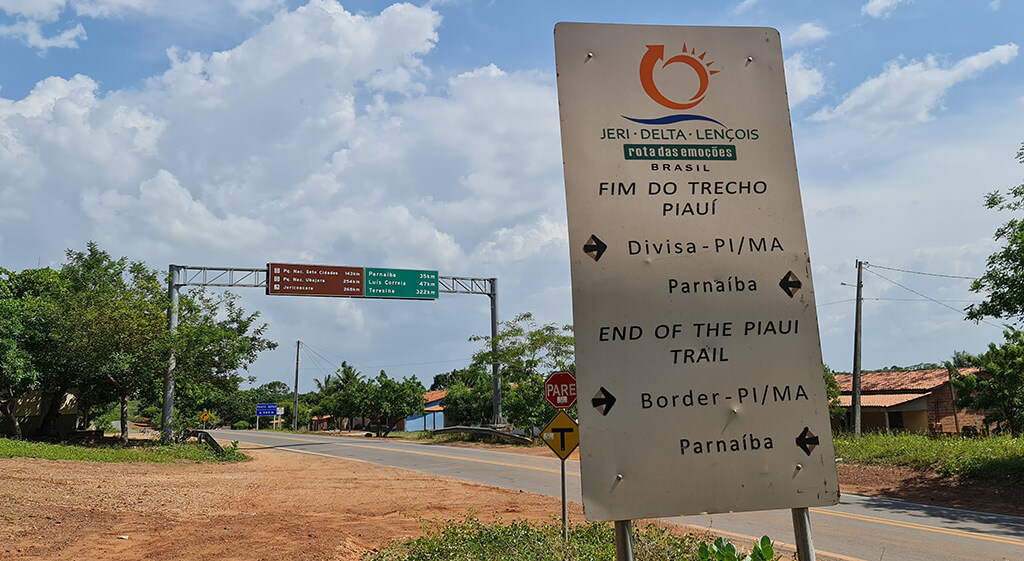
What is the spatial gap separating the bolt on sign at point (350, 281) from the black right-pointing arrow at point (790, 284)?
2889cm

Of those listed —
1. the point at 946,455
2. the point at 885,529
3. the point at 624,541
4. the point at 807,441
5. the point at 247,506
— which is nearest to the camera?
the point at 624,541

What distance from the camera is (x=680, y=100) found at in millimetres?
2857

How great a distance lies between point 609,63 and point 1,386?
101 ft

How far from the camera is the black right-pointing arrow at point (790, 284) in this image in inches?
109

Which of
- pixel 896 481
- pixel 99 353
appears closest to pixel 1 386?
pixel 99 353

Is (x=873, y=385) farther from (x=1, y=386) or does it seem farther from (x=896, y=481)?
(x=1, y=386)

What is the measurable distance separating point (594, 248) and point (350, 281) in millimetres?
29302

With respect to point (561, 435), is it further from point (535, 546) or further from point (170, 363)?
point (170, 363)

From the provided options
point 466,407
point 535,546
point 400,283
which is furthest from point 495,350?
point 535,546

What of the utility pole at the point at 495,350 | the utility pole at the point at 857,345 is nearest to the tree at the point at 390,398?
the utility pole at the point at 495,350

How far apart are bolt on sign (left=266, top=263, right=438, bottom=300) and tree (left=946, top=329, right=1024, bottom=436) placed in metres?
23.4

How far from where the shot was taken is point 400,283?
3180 centimetres

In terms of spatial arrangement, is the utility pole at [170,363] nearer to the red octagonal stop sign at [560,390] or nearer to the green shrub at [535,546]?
the red octagonal stop sign at [560,390]

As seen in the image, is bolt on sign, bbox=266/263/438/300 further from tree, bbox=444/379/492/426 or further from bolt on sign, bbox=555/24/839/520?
bolt on sign, bbox=555/24/839/520
